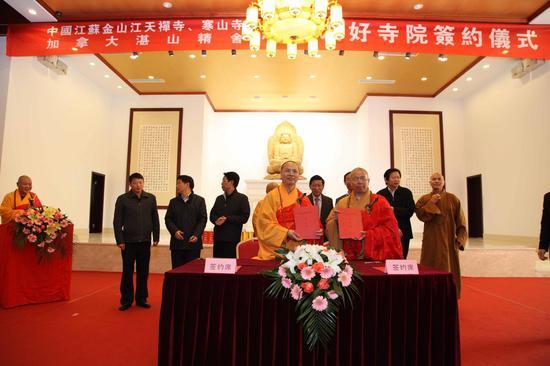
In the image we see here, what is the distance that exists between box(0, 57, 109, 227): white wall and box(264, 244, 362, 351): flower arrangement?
5.87 meters

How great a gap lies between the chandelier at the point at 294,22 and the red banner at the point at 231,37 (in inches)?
19.4

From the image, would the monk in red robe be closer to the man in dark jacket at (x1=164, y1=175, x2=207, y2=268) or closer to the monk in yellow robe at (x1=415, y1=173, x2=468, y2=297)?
the monk in yellow robe at (x1=415, y1=173, x2=468, y2=297)

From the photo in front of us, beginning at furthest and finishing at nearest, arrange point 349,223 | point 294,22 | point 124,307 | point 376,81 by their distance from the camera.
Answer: point 376,81 < point 294,22 < point 124,307 < point 349,223

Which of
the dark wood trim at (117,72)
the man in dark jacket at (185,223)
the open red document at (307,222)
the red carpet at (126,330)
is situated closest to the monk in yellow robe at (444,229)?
the red carpet at (126,330)

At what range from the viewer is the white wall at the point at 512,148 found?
650cm

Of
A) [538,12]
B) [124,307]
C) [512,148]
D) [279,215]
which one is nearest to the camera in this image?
[279,215]

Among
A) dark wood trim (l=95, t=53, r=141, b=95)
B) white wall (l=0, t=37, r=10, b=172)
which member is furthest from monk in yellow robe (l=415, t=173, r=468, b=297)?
dark wood trim (l=95, t=53, r=141, b=95)

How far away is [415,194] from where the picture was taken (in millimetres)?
8984

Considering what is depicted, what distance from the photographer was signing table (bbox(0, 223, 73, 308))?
336 centimetres

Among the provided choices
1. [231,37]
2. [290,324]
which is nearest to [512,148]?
[231,37]

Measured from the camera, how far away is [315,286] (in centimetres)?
159

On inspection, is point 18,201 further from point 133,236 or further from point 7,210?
point 133,236

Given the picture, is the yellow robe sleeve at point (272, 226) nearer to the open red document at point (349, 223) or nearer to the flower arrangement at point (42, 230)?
the open red document at point (349, 223)

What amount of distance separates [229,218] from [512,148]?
663 centimetres
